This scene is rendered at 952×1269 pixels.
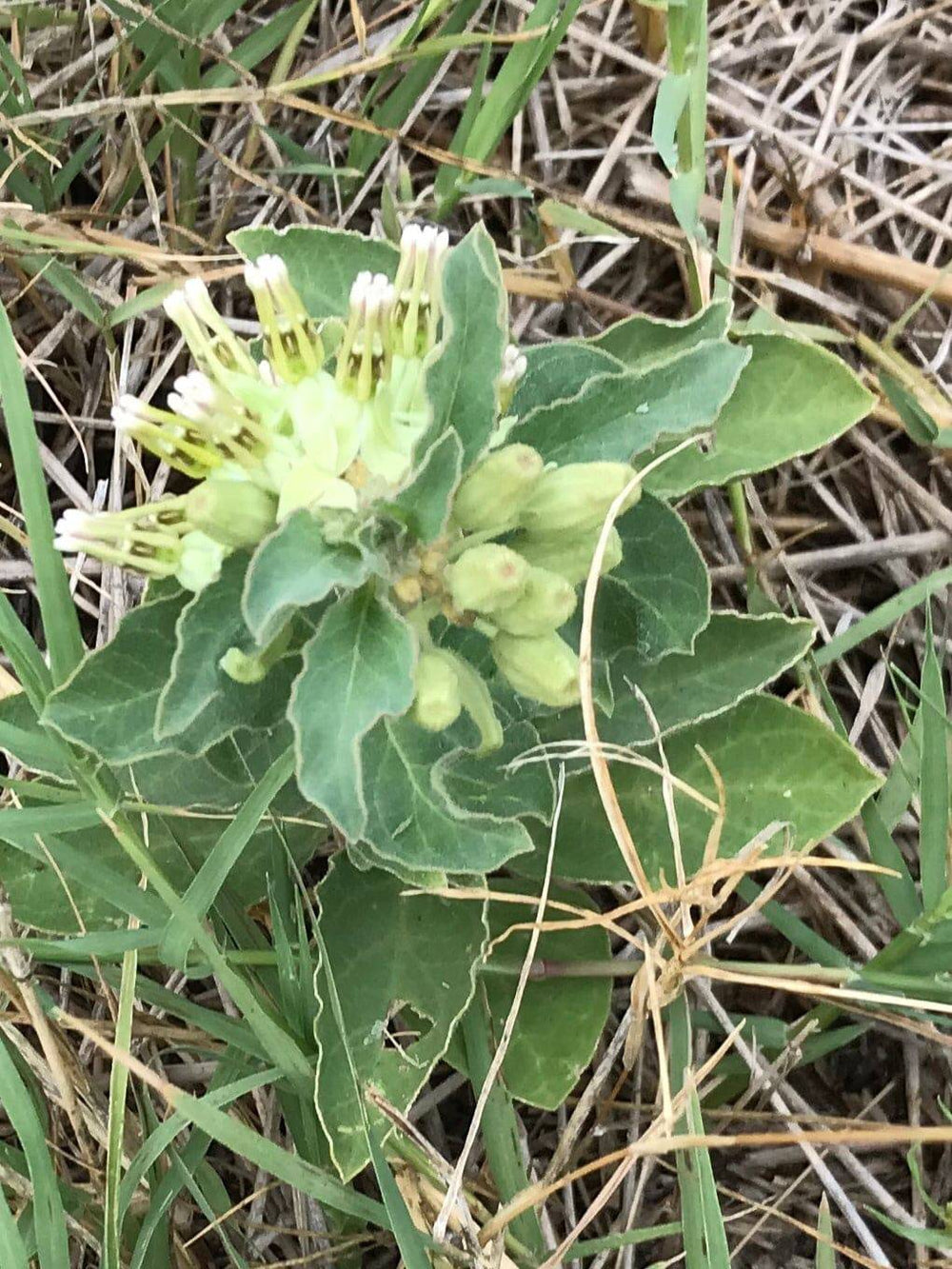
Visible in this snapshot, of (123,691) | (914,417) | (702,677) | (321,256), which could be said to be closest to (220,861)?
(123,691)

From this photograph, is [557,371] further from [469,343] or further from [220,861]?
[220,861]

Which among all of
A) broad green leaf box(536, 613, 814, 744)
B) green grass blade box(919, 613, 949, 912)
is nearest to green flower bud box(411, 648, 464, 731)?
broad green leaf box(536, 613, 814, 744)

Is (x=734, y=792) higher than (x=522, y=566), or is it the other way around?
(x=522, y=566)

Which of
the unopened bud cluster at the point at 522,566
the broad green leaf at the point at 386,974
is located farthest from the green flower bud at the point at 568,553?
the broad green leaf at the point at 386,974

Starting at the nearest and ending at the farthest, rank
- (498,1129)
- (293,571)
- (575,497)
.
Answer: (293,571) → (575,497) → (498,1129)

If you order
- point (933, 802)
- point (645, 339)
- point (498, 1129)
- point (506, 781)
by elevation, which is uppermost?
point (645, 339)

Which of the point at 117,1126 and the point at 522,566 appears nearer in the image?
the point at 522,566
